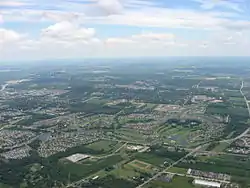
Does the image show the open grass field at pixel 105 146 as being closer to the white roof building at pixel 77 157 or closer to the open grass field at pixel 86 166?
the white roof building at pixel 77 157

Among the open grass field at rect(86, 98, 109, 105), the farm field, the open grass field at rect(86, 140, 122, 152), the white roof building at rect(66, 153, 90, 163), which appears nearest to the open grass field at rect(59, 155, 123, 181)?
the white roof building at rect(66, 153, 90, 163)

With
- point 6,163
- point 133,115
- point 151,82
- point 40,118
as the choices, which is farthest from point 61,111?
point 151,82

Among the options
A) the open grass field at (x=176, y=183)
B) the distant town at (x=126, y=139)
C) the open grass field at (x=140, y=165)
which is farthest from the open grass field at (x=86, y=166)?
the open grass field at (x=176, y=183)

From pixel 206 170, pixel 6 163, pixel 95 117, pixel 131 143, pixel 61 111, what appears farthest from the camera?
pixel 61 111

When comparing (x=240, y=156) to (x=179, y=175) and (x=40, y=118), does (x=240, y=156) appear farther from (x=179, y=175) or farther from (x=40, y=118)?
(x=40, y=118)

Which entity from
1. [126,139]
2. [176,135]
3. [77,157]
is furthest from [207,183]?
[176,135]

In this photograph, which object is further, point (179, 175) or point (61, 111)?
point (61, 111)

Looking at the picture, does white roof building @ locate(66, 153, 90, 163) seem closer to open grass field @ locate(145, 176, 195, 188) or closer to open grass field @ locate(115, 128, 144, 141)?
open grass field @ locate(115, 128, 144, 141)
